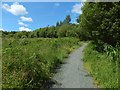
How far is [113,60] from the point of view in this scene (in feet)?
40.7

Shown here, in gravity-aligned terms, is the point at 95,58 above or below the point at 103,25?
below

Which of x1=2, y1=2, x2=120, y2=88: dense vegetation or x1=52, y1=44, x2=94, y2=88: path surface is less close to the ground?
x1=2, y1=2, x2=120, y2=88: dense vegetation

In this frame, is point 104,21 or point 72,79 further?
point 104,21

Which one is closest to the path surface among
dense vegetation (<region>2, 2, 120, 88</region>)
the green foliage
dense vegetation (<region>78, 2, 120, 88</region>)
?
dense vegetation (<region>2, 2, 120, 88</region>)

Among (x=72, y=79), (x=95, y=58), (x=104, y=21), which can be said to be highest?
(x=104, y=21)

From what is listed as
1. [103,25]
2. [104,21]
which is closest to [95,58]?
[103,25]

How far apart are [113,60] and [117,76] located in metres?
2.49

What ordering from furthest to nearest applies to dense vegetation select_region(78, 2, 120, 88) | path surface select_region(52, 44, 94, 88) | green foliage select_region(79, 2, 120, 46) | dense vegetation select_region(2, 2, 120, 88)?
green foliage select_region(79, 2, 120, 46) → dense vegetation select_region(78, 2, 120, 88) → path surface select_region(52, 44, 94, 88) → dense vegetation select_region(2, 2, 120, 88)

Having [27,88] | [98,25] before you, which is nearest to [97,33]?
[98,25]

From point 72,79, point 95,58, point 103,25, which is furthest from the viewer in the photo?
point 103,25

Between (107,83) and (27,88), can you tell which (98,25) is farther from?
(27,88)

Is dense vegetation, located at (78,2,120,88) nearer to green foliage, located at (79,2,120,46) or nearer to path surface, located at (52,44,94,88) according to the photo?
green foliage, located at (79,2,120,46)

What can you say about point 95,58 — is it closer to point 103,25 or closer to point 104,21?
point 103,25

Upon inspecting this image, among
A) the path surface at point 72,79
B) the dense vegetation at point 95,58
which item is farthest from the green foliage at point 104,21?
the path surface at point 72,79
